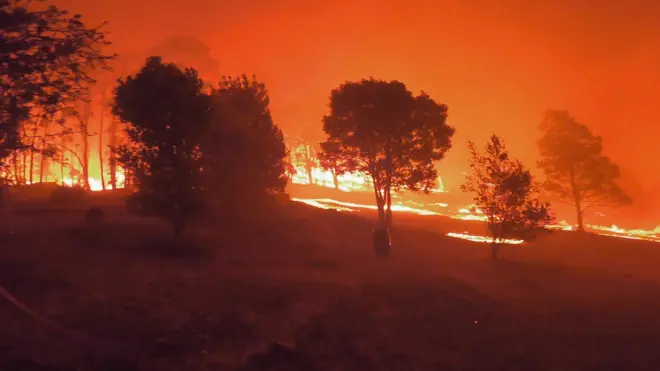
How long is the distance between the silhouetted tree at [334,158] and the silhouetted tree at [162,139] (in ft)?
52.1

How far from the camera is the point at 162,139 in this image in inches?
872

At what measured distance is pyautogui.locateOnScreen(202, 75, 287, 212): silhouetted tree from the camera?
28141 millimetres

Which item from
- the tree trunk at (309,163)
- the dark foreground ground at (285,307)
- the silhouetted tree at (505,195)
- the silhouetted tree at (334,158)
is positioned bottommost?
the dark foreground ground at (285,307)

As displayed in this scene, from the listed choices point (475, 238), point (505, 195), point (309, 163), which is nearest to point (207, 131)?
point (505, 195)

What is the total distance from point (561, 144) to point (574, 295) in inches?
1107

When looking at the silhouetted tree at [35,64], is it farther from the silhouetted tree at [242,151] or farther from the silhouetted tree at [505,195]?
the silhouetted tree at [505,195]

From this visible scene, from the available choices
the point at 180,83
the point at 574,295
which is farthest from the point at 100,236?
the point at 574,295

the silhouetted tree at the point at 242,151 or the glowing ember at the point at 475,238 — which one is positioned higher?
the silhouetted tree at the point at 242,151

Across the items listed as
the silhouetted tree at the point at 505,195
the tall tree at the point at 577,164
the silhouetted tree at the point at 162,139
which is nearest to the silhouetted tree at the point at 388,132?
the silhouetted tree at the point at 505,195

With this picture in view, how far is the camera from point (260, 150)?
100ft

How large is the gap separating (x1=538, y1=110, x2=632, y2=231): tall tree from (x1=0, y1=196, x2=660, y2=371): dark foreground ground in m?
18.0

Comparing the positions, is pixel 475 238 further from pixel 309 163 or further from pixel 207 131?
pixel 309 163

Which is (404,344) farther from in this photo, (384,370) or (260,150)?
(260,150)

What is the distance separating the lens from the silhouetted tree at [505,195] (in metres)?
27.0
